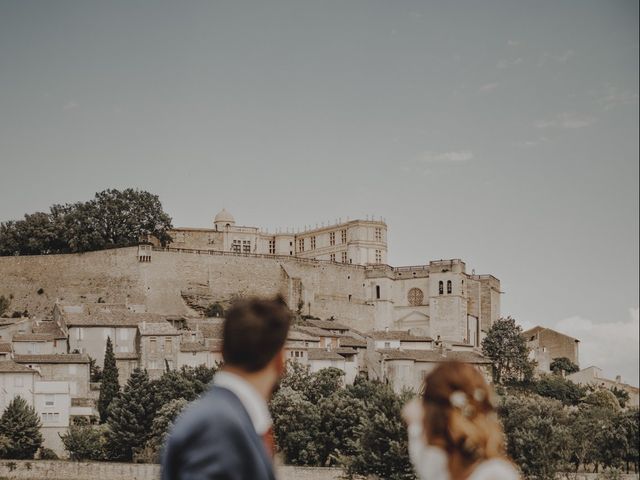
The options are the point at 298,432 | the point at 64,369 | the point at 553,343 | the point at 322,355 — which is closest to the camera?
the point at 298,432

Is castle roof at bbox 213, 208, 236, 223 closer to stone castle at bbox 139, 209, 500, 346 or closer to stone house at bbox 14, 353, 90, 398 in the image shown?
stone castle at bbox 139, 209, 500, 346

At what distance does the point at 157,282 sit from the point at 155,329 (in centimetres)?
1605

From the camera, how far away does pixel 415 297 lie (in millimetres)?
84500

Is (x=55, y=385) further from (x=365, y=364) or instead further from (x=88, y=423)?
(x=365, y=364)

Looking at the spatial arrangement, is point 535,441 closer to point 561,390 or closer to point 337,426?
point 337,426

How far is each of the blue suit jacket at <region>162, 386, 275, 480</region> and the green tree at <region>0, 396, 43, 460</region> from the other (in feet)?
155

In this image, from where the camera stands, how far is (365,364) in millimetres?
65438

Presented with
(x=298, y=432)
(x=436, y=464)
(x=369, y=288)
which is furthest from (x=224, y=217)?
(x=436, y=464)

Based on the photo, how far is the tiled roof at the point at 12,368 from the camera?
5128 cm

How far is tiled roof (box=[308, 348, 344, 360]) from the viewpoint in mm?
60594

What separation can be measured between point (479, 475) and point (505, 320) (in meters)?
75.3

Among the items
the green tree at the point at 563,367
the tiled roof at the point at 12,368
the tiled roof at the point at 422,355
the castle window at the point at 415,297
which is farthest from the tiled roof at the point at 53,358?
the green tree at the point at 563,367

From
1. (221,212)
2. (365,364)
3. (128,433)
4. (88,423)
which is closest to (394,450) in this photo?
(128,433)

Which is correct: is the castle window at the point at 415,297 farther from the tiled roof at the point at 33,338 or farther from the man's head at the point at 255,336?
the man's head at the point at 255,336
